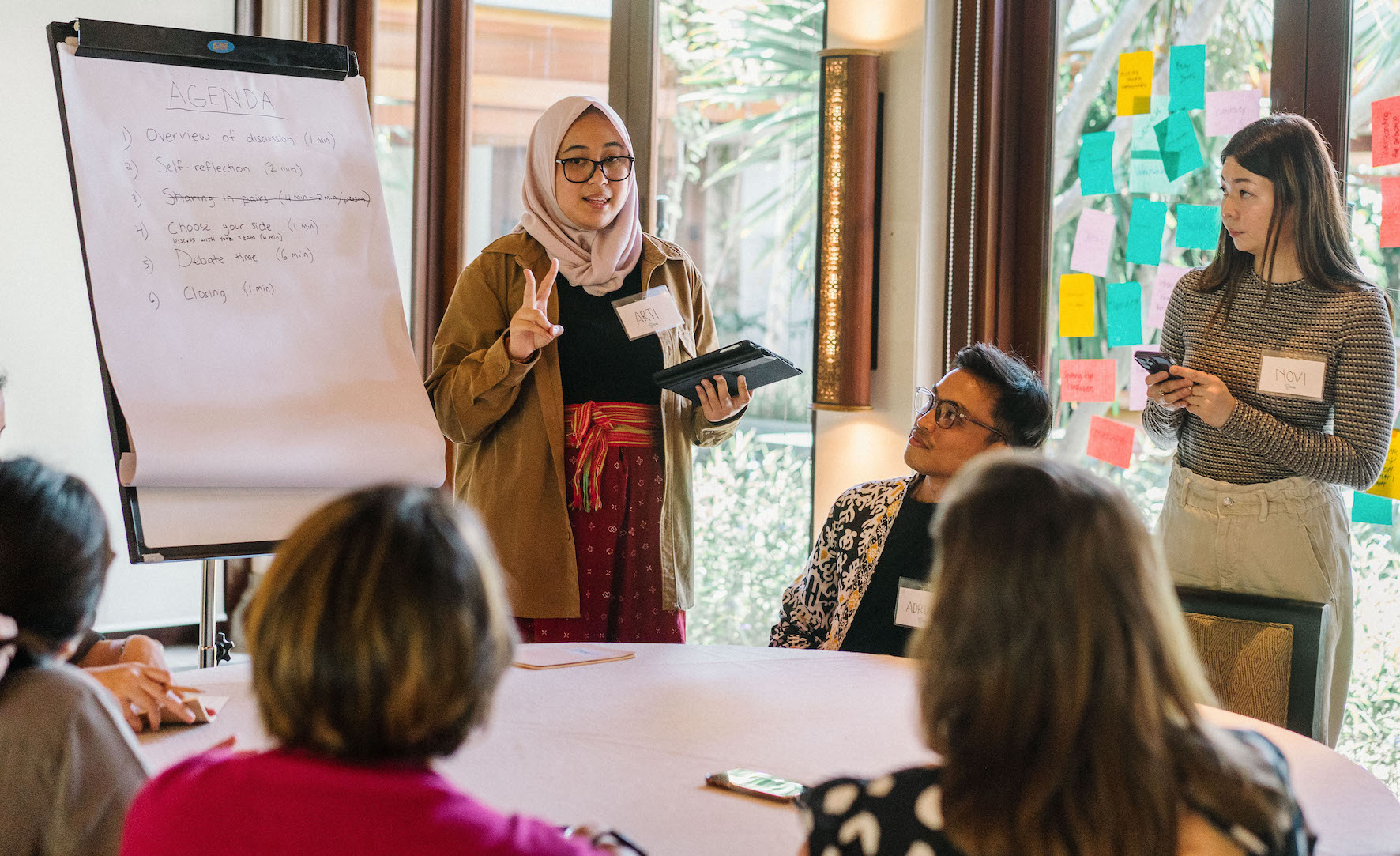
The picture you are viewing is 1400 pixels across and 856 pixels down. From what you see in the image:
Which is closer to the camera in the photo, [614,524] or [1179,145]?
[614,524]

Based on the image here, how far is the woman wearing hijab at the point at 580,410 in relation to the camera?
Answer: 2676 mm

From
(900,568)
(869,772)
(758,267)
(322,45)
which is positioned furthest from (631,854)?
(758,267)

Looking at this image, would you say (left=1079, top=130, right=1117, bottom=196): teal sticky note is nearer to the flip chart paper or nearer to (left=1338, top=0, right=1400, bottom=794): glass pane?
(left=1338, top=0, right=1400, bottom=794): glass pane

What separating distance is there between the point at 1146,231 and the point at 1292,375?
0.79 meters

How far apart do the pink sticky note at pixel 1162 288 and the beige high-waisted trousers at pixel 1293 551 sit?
691 millimetres

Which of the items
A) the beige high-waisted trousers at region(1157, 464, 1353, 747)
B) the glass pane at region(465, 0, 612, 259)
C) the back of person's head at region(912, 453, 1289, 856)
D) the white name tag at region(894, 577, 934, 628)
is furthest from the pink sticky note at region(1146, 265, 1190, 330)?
the back of person's head at region(912, 453, 1289, 856)

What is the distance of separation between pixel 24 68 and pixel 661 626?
3063 millimetres

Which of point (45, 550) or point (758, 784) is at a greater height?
point (45, 550)

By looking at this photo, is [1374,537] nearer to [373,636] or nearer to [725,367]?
[725,367]

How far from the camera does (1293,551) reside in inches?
98.2

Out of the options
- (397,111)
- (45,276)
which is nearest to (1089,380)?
(397,111)

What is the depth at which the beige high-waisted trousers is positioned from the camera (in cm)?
248

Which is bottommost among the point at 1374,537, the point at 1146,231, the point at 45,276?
the point at 1374,537

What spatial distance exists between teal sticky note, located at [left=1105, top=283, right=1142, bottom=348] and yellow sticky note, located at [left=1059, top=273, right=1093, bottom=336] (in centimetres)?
6
